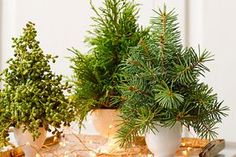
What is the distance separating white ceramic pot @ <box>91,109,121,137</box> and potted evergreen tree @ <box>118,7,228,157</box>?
0.07 meters

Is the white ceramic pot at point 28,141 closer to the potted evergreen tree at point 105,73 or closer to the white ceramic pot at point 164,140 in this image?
the potted evergreen tree at point 105,73

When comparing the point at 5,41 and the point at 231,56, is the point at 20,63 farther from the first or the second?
the point at 5,41

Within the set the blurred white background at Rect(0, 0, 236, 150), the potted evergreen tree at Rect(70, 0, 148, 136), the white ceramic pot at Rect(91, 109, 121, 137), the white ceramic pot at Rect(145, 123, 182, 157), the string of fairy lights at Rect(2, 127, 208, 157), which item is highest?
the blurred white background at Rect(0, 0, 236, 150)

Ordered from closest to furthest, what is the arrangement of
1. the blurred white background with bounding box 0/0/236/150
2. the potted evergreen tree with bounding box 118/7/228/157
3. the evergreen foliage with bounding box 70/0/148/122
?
the potted evergreen tree with bounding box 118/7/228/157, the evergreen foliage with bounding box 70/0/148/122, the blurred white background with bounding box 0/0/236/150

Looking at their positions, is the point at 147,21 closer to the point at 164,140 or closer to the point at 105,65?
the point at 105,65

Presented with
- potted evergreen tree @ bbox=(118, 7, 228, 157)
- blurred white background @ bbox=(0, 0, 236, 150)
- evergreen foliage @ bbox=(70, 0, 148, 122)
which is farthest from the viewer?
blurred white background @ bbox=(0, 0, 236, 150)

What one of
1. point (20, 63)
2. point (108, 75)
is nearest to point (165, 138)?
point (108, 75)

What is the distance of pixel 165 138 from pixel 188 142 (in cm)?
23

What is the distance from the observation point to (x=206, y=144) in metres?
0.92

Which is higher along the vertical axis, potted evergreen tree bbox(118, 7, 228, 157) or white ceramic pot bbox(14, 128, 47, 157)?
potted evergreen tree bbox(118, 7, 228, 157)

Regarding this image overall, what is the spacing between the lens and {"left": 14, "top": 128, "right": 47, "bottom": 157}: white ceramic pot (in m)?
0.79

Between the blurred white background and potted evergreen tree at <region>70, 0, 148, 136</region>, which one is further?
the blurred white background

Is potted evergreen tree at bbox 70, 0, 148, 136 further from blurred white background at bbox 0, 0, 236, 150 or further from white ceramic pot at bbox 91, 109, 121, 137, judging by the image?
blurred white background at bbox 0, 0, 236, 150

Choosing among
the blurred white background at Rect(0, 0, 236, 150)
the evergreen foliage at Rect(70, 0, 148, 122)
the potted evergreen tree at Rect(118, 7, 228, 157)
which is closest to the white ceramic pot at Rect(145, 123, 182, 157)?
the potted evergreen tree at Rect(118, 7, 228, 157)
